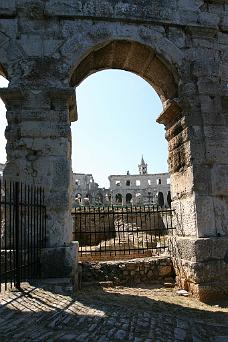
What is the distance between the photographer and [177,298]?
18.7ft

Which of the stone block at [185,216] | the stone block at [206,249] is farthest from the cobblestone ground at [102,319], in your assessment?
the stone block at [185,216]

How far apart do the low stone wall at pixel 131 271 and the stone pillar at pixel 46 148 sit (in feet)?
4.32

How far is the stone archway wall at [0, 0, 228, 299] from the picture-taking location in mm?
5785

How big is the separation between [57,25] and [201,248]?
5083mm

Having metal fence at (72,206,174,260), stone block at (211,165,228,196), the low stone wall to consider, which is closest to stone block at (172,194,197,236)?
metal fence at (72,206,174,260)

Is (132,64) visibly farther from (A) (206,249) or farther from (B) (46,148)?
(A) (206,249)

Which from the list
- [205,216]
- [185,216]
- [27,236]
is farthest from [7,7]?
[205,216]

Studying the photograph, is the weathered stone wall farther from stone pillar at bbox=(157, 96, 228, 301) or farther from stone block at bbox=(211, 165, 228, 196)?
stone block at bbox=(211, 165, 228, 196)

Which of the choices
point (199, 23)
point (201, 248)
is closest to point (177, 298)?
point (201, 248)

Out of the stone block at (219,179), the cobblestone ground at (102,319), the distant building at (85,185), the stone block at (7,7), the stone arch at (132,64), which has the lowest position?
the cobblestone ground at (102,319)

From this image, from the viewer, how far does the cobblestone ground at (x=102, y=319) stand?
10.4 ft

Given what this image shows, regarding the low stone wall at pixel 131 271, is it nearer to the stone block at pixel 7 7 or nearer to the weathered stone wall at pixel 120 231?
the weathered stone wall at pixel 120 231

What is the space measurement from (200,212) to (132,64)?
3.65 meters

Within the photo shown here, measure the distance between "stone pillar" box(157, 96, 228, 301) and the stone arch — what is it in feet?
2.37
